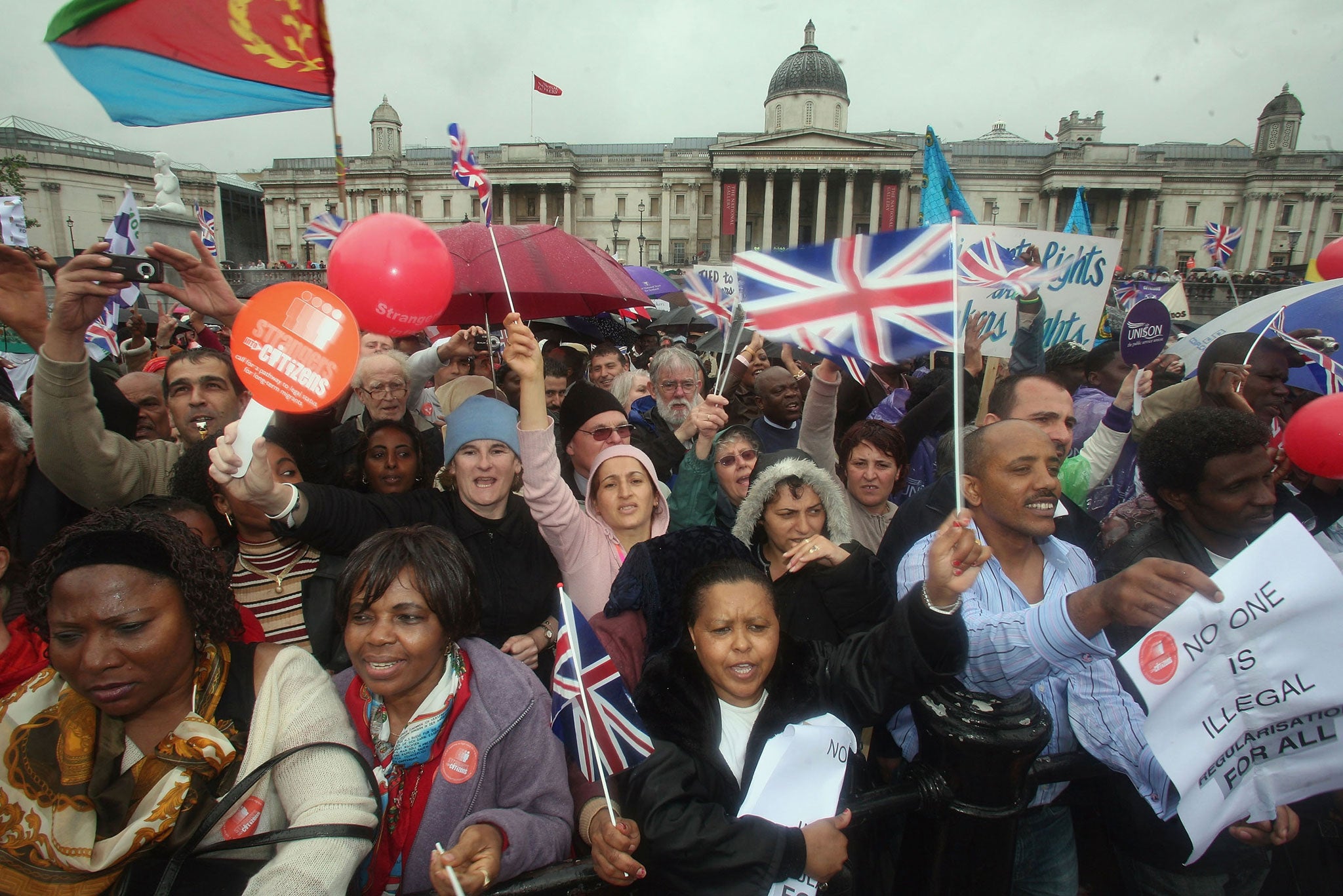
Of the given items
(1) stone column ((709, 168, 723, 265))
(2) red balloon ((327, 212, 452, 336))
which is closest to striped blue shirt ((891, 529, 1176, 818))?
(2) red balloon ((327, 212, 452, 336))

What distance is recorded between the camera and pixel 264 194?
2060 inches

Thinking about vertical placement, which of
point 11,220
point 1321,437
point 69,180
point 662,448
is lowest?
point 662,448

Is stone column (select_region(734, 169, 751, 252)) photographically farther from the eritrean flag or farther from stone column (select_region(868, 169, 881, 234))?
the eritrean flag

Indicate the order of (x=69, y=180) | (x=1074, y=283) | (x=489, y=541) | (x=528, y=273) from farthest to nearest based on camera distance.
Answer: (x=69, y=180) → (x=1074, y=283) → (x=528, y=273) → (x=489, y=541)

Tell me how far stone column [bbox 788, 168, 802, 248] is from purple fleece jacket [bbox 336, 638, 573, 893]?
5106cm

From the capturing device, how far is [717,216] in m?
51.1

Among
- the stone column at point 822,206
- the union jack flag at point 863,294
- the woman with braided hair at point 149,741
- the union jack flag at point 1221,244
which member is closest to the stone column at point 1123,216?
the stone column at point 822,206

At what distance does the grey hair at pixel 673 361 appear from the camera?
4355mm

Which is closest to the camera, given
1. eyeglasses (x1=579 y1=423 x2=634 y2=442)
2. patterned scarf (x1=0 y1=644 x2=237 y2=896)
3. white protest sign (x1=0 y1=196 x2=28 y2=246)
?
patterned scarf (x1=0 y1=644 x2=237 y2=896)

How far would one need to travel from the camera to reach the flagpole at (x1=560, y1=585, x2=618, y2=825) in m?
1.43

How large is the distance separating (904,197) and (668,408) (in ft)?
172

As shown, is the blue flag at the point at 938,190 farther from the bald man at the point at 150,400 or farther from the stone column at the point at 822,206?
the stone column at the point at 822,206

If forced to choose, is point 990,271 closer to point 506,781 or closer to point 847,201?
point 506,781

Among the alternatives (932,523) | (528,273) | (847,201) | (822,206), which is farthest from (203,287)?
(847,201)
